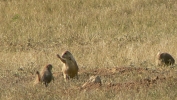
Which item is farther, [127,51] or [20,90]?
[127,51]

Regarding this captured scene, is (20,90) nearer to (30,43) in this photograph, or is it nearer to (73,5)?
(30,43)

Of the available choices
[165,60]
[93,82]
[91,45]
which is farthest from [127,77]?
[91,45]

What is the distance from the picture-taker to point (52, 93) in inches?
376

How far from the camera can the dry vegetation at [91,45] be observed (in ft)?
31.8

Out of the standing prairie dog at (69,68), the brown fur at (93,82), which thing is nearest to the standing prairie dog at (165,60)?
the standing prairie dog at (69,68)

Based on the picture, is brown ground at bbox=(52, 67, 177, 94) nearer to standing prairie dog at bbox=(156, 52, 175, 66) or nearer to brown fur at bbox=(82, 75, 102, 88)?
brown fur at bbox=(82, 75, 102, 88)

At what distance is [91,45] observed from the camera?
1551cm

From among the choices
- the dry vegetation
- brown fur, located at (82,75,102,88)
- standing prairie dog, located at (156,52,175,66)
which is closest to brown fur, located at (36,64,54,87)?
the dry vegetation

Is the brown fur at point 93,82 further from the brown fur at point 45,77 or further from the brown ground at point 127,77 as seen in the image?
the brown fur at point 45,77

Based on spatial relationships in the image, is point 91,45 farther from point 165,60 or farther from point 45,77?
point 45,77

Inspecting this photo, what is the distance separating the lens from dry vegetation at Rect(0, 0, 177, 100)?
9703 mm

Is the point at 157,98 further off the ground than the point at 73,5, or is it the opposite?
the point at 73,5

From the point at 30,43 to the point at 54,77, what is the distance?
16.3ft

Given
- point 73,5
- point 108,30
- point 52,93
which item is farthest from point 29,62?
point 73,5
